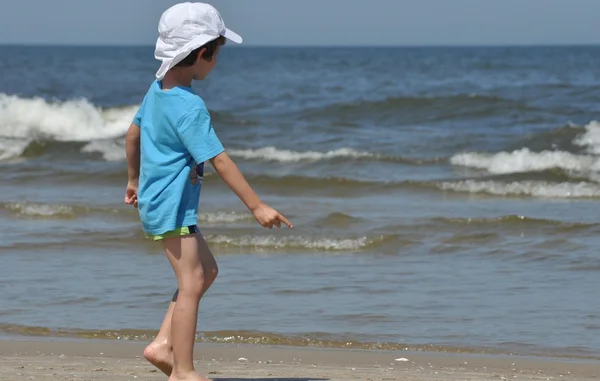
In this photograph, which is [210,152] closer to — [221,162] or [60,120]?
[221,162]

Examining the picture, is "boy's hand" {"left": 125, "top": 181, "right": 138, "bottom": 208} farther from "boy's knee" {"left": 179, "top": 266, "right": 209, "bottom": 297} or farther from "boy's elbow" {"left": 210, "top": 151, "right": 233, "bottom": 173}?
"boy's elbow" {"left": 210, "top": 151, "right": 233, "bottom": 173}

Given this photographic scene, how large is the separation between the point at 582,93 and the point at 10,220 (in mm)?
18031

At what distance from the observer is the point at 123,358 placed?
5.19m

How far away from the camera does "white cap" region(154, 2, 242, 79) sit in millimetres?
3660

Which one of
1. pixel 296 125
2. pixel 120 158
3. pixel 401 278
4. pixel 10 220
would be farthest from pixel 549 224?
pixel 296 125

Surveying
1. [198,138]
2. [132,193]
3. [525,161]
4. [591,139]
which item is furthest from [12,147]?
[198,138]

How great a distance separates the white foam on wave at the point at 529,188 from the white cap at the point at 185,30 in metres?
9.64

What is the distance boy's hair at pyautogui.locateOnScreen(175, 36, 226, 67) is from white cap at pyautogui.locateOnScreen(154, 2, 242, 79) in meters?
0.02

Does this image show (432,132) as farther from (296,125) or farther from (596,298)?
(596,298)

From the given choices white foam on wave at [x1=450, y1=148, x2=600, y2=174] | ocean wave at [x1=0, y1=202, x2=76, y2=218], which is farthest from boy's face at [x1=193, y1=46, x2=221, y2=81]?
white foam on wave at [x1=450, y1=148, x2=600, y2=174]

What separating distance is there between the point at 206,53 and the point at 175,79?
14 centimetres

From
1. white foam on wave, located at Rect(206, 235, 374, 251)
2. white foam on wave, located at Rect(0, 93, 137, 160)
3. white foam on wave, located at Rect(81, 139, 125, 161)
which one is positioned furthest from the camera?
white foam on wave, located at Rect(0, 93, 137, 160)

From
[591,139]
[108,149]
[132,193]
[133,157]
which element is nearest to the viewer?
[133,157]

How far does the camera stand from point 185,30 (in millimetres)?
3658
